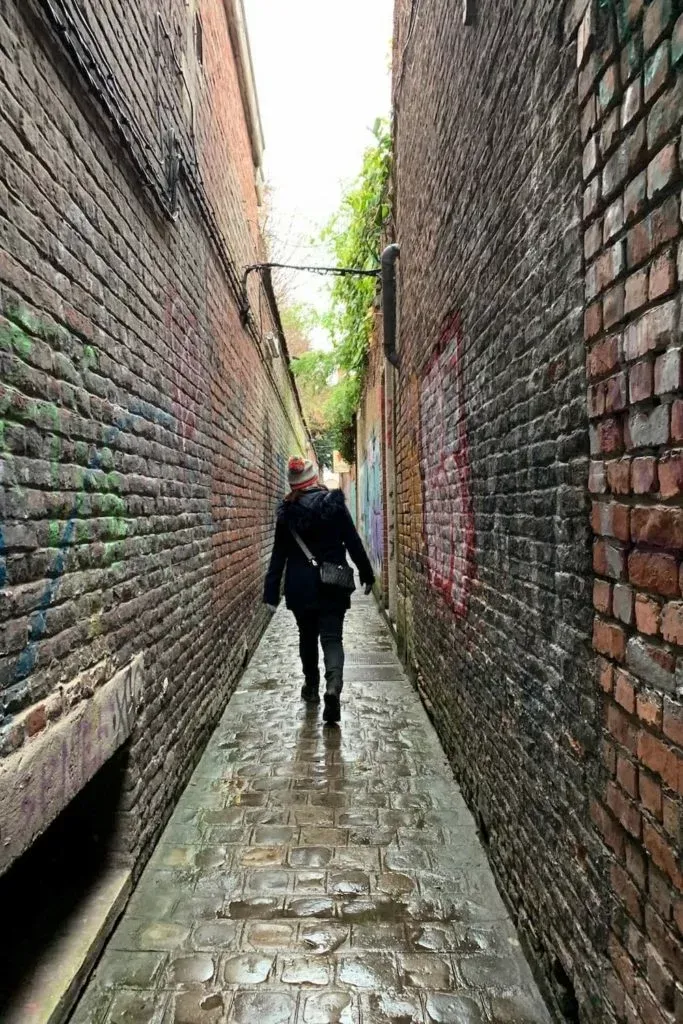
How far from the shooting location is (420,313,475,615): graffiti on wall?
3.67m

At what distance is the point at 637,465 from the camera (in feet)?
5.08

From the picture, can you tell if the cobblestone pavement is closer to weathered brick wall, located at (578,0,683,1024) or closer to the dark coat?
weathered brick wall, located at (578,0,683,1024)

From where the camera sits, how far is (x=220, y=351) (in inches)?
216

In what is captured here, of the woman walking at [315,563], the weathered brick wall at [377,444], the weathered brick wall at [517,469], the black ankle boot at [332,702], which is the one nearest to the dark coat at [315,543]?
the woman walking at [315,563]

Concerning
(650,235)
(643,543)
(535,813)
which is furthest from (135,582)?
(650,235)

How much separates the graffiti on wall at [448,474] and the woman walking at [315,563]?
67 cm

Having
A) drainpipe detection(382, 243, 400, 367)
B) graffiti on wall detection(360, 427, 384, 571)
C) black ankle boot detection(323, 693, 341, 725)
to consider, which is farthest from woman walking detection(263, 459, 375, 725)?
graffiti on wall detection(360, 427, 384, 571)

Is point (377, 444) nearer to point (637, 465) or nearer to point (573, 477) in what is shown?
point (573, 477)

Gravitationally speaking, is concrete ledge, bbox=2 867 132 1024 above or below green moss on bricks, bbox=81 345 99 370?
below

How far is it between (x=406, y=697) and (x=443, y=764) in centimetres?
150

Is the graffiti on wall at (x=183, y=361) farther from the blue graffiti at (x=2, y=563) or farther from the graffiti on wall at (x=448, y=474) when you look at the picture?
the blue graffiti at (x=2, y=563)

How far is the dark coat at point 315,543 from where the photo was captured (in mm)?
5094

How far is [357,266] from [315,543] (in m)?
5.44

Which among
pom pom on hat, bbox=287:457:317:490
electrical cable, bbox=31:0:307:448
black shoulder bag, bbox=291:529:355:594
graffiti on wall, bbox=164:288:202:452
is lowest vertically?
black shoulder bag, bbox=291:529:355:594
